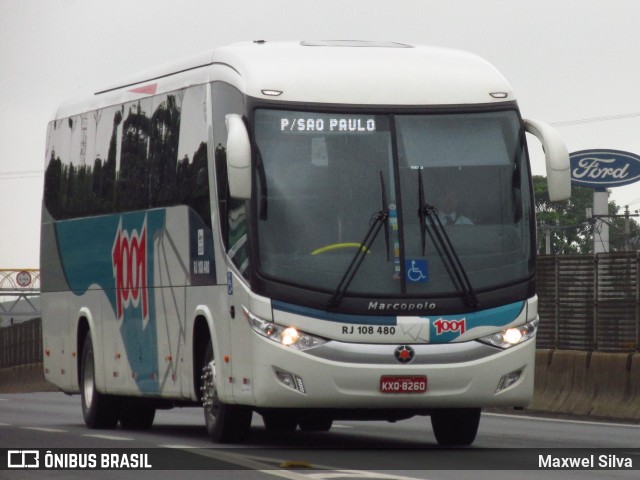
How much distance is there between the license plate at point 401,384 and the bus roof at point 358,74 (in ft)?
8.02

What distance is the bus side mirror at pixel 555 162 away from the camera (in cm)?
1642

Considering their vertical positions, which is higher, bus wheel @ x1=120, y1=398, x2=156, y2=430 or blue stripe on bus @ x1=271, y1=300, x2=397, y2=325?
blue stripe on bus @ x1=271, y1=300, x2=397, y2=325

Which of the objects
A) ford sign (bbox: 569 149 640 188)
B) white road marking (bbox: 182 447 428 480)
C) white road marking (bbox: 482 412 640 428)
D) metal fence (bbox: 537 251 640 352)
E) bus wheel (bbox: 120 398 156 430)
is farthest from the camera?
ford sign (bbox: 569 149 640 188)

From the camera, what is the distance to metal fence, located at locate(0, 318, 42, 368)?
5491 centimetres

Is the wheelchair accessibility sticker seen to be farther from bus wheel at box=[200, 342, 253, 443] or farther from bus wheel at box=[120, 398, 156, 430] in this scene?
bus wheel at box=[120, 398, 156, 430]

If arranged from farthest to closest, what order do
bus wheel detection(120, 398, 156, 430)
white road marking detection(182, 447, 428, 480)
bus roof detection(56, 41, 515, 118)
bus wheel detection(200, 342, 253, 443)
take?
bus wheel detection(120, 398, 156, 430) < bus wheel detection(200, 342, 253, 443) < bus roof detection(56, 41, 515, 118) < white road marking detection(182, 447, 428, 480)

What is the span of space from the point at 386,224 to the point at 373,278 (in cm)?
48

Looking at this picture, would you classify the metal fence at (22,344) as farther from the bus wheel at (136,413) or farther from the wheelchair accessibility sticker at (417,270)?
the wheelchair accessibility sticker at (417,270)

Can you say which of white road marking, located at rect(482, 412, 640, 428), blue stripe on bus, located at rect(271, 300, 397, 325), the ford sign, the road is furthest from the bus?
the ford sign

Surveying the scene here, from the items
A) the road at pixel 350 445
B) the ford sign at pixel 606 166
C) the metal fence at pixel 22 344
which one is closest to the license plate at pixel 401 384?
the road at pixel 350 445

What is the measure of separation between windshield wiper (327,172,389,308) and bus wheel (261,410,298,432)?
162 centimetres

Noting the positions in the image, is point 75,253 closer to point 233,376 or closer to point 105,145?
point 105,145

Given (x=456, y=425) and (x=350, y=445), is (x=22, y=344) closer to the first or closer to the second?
(x=350, y=445)

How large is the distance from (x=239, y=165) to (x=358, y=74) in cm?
152
